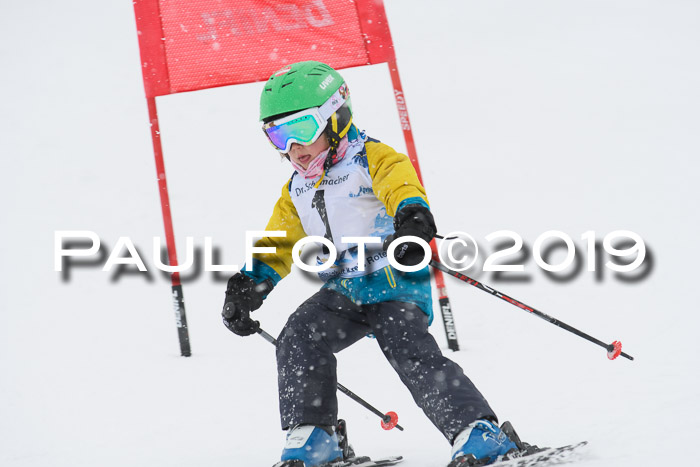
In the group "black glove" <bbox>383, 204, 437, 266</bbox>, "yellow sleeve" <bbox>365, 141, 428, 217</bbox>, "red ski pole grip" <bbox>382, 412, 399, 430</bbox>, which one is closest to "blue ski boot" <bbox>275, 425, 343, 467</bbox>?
"red ski pole grip" <bbox>382, 412, 399, 430</bbox>

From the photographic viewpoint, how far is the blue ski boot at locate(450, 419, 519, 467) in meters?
2.73

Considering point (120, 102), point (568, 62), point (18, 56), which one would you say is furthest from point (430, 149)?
point (18, 56)

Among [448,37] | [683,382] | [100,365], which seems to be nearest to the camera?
[683,382]

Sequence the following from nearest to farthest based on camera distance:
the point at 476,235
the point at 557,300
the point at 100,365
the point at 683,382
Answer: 1. the point at 683,382
2. the point at 100,365
3. the point at 557,300
4. the point at 476,235

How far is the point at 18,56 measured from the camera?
39.0 ft

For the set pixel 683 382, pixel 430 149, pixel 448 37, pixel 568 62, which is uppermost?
pixel 448 37

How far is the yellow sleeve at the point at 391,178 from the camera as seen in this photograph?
10.0ft

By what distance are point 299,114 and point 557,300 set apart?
372cm

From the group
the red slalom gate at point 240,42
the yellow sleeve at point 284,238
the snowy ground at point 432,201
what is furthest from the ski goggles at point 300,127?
the red slalom gate at point 240,42

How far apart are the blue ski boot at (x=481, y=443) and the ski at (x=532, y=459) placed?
0.03 meters

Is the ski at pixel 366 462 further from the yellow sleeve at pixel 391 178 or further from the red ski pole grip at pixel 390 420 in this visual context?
the yellow sleeve at pixel 391 178

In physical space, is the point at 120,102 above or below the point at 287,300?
above

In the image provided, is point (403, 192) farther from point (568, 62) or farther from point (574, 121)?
point (568, 62)

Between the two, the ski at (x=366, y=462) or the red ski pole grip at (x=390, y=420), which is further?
the red ski pole grip at (x=390, y=420)
